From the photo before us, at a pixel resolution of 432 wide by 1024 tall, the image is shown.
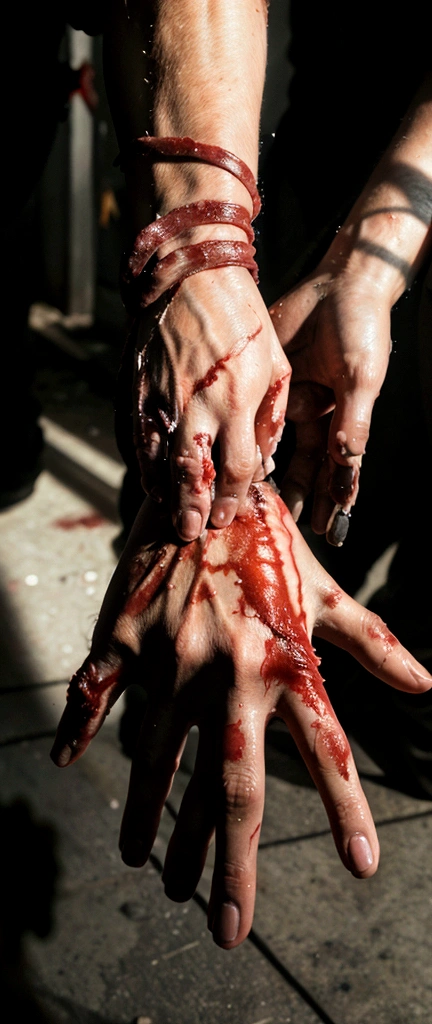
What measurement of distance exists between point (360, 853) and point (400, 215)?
137cm

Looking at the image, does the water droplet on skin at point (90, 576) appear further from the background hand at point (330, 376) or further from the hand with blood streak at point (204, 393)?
the hand with blood streak at point (204, 393)

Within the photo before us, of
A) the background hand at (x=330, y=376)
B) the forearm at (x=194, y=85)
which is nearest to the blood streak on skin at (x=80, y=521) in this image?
the background hand at (x=330, y=376)

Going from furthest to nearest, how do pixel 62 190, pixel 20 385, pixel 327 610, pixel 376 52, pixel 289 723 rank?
pixel 62 190, pixel 20 385, pixel 376 52, pixel 327 610, pixel 289 723

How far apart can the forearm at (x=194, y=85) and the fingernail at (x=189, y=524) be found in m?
0.53

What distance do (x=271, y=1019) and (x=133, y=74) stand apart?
78.1 inches

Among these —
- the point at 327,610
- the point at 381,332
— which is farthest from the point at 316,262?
the point at 327,610

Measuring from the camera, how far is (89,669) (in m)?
1.60

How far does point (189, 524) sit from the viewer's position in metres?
1.54

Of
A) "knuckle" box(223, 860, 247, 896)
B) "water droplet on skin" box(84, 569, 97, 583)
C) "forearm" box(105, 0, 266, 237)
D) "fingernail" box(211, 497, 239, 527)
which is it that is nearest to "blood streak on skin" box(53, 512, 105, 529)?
"water droplet on skin" box(84, 569, 97, 583)

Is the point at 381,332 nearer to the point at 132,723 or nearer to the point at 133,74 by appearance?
the point at 133,74

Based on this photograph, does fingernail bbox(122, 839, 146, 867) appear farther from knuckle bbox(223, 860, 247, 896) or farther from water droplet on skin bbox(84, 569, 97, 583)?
water droplet on skin bbox(84, 569, 97, 583)

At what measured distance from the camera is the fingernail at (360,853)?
1413mm

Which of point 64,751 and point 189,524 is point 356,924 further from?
point 189,524

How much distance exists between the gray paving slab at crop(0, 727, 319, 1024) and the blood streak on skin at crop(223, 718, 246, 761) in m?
0.76
